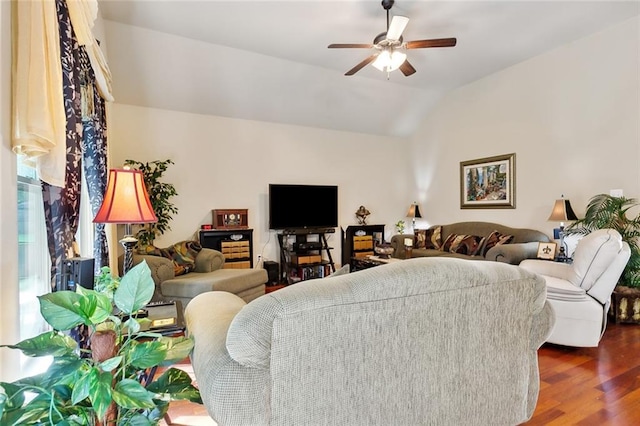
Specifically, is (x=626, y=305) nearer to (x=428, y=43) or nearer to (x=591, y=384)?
(x=591, y=384)

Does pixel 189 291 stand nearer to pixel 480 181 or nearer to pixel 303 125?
pixel 303 125

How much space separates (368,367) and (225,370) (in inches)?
16.8

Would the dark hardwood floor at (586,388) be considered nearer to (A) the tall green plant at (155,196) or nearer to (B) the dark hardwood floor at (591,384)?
(B) the dark hardwood floor at (591,384)

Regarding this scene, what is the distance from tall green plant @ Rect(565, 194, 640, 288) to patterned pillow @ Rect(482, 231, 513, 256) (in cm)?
89

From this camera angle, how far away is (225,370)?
950 millimetres

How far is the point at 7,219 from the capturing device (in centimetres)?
112

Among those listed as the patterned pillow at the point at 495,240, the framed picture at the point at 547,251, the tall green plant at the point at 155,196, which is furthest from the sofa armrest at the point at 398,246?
the tall green plant at the point at 155,196

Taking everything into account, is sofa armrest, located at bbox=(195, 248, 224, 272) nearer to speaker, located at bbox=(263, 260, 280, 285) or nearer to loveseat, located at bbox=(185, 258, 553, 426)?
speaker, located at bbox=(263, 260, 280, 285)

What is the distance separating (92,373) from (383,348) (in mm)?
765

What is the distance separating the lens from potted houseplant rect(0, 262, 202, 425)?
0.72 meters

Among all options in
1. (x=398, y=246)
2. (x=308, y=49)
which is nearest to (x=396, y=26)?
(x=308, y=49)

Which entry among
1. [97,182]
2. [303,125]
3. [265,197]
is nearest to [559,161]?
[303,125]

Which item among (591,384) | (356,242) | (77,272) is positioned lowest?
(591,384)

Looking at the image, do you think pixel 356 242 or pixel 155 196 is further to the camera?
pixel 356 242
